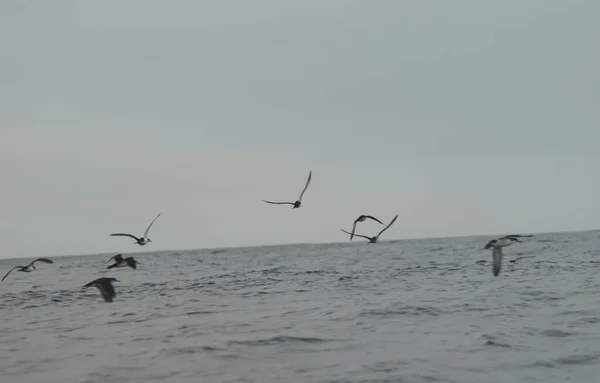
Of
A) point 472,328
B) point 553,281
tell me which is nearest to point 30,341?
point 472,328

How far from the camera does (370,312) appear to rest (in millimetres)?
20547

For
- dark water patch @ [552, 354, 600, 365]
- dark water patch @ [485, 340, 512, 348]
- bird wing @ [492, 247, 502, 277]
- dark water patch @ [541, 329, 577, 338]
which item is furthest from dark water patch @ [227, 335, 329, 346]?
bird wing @ [492, 247, 502, 277]

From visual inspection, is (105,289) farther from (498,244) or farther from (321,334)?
(498,244)

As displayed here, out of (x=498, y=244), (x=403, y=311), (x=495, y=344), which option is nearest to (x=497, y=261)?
(x=498, y=244)

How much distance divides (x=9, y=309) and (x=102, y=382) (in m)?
15.8

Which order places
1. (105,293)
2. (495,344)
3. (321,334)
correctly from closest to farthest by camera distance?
1. (495,344)
2. (321,334)
3. (105,293)

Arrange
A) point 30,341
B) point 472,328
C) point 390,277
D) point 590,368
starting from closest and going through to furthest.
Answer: point 590,368, point 472,328, point 30,341, point 390,277

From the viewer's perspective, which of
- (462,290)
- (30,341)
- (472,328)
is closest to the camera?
(472,328)

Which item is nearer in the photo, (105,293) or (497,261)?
(105,293)

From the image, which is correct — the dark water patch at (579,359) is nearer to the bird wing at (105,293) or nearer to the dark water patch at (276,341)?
the dark water patch at (276,341)

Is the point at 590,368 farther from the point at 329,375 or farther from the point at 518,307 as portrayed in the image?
the point at 518,307

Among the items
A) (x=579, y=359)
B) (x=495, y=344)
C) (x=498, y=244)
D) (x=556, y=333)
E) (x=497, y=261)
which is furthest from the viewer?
(x=497, y=261)

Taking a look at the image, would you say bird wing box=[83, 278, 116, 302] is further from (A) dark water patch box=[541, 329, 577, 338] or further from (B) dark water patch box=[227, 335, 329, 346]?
(A) dark water patch box=[541, 329, 577, 338]

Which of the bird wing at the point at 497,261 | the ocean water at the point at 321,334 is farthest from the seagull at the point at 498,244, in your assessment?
the ocean water at the point at 321,334
